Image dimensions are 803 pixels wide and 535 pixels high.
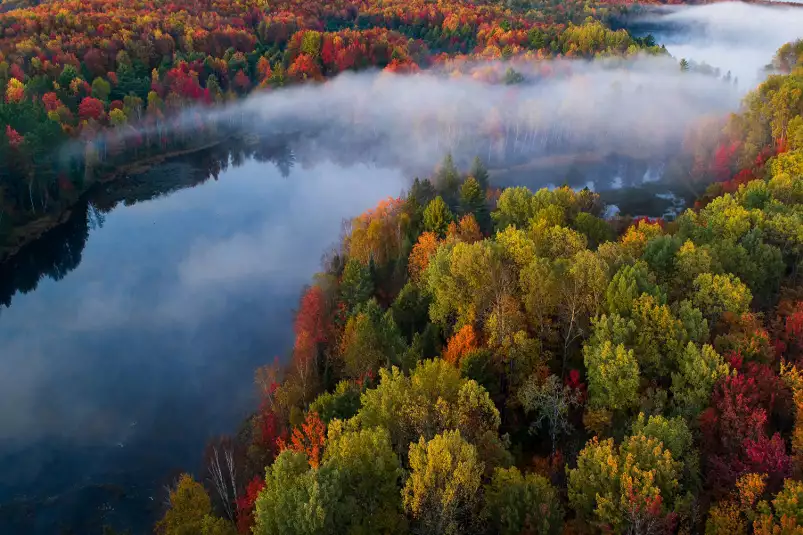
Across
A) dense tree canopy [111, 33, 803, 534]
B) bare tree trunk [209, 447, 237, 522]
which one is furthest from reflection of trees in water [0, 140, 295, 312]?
bare tree trunk [209, 447, 237, 522]

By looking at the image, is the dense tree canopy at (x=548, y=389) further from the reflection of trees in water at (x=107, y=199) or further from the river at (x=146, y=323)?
the reflection of trees in water at (x=107, y=199)

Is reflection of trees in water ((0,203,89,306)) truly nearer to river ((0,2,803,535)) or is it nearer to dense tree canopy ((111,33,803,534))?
river ((0,2,803,535))

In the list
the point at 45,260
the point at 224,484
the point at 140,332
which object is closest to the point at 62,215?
the point at 45,260

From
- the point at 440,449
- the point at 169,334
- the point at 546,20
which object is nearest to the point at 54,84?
the point at 169,334

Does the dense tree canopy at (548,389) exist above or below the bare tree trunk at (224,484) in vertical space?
above

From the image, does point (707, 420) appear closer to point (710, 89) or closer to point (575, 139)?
point (575, 139)

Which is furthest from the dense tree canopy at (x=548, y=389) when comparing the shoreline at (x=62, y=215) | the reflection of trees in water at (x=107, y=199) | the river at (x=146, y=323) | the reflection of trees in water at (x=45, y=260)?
the shoreline at (x=62, y=215)

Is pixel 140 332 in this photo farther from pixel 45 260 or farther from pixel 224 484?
pixel 224 484
